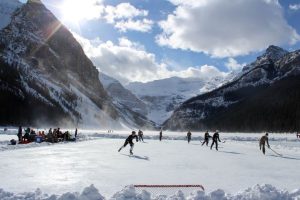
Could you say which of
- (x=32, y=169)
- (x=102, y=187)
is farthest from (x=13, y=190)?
(x=32, y=169)

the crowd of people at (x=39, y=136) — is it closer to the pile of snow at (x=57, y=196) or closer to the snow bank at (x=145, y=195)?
the pile of snow at (x=57, y=196)

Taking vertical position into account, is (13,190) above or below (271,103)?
below

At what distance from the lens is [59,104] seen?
196m

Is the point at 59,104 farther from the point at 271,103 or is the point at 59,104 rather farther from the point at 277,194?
the point at 277,194

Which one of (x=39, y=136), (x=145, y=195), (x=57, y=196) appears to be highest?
(x=39, y=136)

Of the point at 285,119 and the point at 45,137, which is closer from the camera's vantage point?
the point at 45,137

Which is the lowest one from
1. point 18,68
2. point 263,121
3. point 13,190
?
point 13,190

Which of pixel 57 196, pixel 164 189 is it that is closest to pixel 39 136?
pixel 164 189

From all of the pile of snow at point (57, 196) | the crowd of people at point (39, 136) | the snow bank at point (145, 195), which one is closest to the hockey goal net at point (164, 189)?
the snow bank at point (145, 195)

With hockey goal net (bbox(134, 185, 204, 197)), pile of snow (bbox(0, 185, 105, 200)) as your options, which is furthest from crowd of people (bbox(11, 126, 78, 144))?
hockey goal net (bbox(134, 185, 204, 197))

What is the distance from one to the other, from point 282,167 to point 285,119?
138 metres

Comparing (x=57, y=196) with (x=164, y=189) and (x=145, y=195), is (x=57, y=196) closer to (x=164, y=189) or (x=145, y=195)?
(x=145, y=195)

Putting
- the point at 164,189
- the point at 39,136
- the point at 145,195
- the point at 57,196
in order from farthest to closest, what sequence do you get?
the point at 39,136
the point at 164,189
the point at 145,195
the point at 57,196

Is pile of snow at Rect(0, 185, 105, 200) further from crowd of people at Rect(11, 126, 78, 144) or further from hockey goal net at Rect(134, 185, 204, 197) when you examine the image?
crowd of people at Rect(11, 126, 78, 144)
